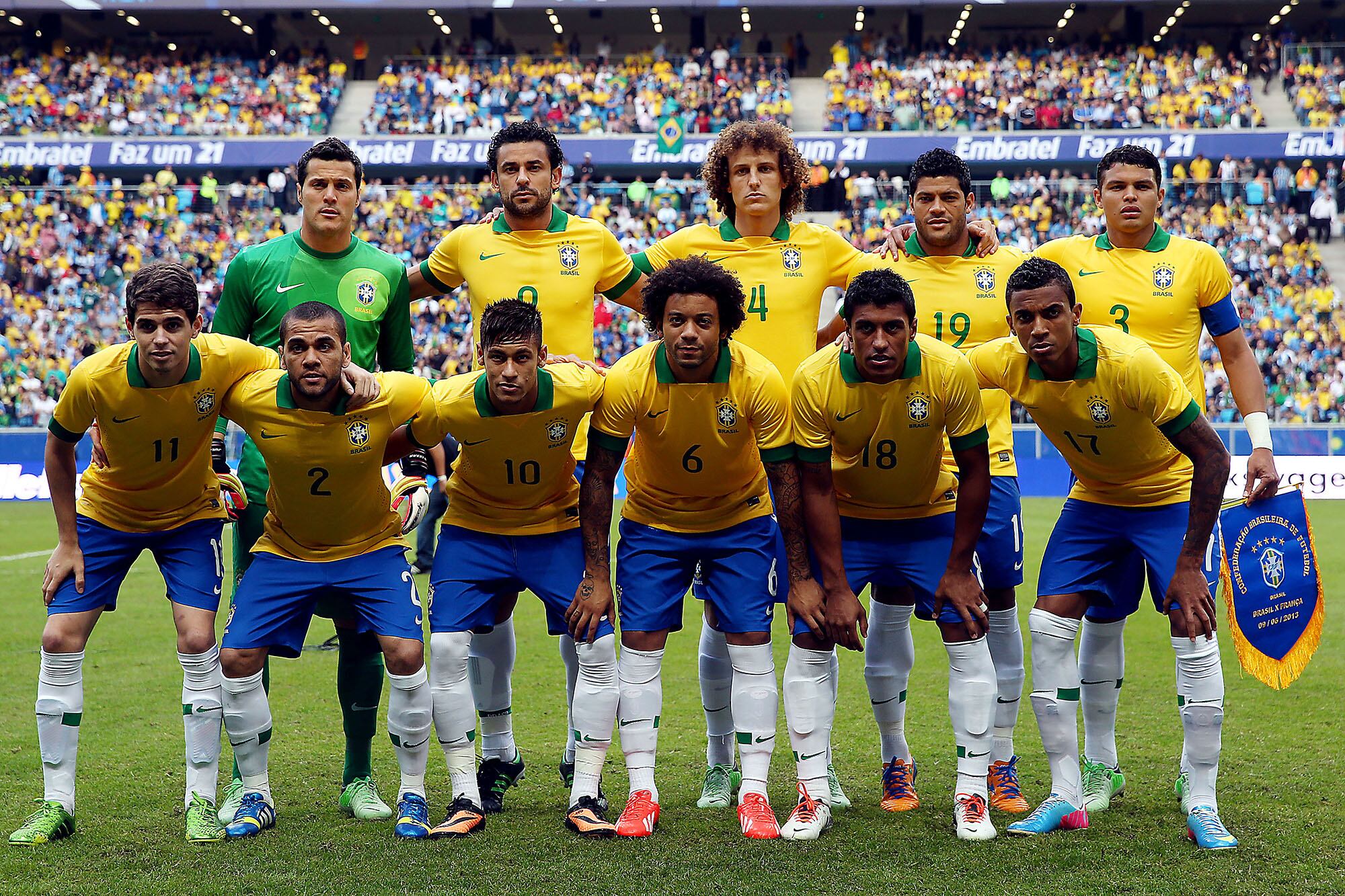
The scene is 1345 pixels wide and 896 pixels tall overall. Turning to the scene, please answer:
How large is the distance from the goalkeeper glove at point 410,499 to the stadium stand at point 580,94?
28.0 meters

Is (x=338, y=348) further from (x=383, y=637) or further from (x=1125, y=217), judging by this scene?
(x=1125, y=217)

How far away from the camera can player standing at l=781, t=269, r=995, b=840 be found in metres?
4.62

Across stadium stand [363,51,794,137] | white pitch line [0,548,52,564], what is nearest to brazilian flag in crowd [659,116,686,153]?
stadium stand [363,51,794,137]

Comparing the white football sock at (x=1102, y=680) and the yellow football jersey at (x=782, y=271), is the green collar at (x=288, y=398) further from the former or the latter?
the white football sock at (x=1102, y=680)

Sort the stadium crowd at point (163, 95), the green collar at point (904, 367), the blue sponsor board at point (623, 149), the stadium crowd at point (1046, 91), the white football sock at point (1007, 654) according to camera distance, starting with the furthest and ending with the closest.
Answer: the stadium crowd at point (163, 95), the stadium crowd at point (1046, 91), the blue sponsor board at point (623, 149), the white football sock at point (1007, 654), the green collar at point (904, 367)

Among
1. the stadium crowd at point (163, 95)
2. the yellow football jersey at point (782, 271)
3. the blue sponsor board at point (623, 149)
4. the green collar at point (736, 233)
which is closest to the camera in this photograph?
the yellow football jersey at point (782, 271)

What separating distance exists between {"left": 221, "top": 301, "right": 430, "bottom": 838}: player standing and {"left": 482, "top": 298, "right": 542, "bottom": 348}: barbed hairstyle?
402mm

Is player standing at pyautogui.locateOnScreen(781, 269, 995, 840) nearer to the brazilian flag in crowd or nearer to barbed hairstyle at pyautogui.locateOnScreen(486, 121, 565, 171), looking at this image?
barbed hairstyle at pyautogui.locateOnScreen(486, 121, 565, 171)

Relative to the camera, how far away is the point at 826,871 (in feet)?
13.9

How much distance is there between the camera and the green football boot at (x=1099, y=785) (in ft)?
16.6

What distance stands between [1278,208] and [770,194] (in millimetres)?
27301

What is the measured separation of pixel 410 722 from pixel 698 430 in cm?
159

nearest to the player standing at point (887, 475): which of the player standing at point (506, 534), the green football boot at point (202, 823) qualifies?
the player standing at point (506, 534)

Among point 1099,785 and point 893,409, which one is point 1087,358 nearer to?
point 893,409
